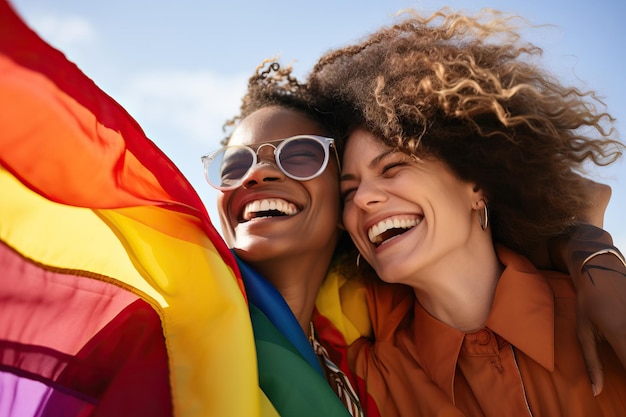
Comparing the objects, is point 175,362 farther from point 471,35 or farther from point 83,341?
point 471,35

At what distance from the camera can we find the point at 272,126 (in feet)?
10.8

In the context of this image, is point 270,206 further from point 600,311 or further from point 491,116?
point 600,311

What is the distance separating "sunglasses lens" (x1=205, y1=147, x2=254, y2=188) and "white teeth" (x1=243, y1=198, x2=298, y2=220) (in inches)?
6.3

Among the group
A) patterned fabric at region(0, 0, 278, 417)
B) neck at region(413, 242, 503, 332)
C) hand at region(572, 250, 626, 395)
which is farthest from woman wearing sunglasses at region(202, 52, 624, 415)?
patterned fabric at region(0, 0, 278, 417)

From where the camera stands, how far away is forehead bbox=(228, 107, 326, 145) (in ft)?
10.7

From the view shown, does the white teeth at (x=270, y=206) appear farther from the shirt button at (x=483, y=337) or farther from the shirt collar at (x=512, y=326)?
the shirt button at (x=483, y=337)

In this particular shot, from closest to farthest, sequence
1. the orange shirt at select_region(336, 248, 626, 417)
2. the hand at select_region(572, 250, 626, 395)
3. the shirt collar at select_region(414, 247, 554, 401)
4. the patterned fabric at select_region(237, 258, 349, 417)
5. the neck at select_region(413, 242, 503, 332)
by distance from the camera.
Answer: the patterned fabric at select_region(237, 258, 349, 417) < the hand at select_region(572, 250, 626, 395) < the orange shirt at select_region(336, 248, 626, 417) < the shirt collar at select_region(414, 247, 554, 401) < the neck at select_region(413, 242, 503, 332)

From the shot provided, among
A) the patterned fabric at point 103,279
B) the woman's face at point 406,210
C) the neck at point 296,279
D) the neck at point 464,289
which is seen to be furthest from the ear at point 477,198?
the patterned fabric at point 103,279

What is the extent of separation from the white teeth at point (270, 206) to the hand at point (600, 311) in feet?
4.81

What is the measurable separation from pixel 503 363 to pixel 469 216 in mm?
753

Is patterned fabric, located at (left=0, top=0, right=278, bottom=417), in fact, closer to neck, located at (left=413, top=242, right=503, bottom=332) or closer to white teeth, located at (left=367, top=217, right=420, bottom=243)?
white teeth, located at (left=367, top=217, right=420, bottom=243)

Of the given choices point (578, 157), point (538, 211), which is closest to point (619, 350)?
point (538, 211)

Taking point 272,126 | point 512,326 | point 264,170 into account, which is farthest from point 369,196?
point 512,326

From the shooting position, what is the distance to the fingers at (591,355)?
241cm
